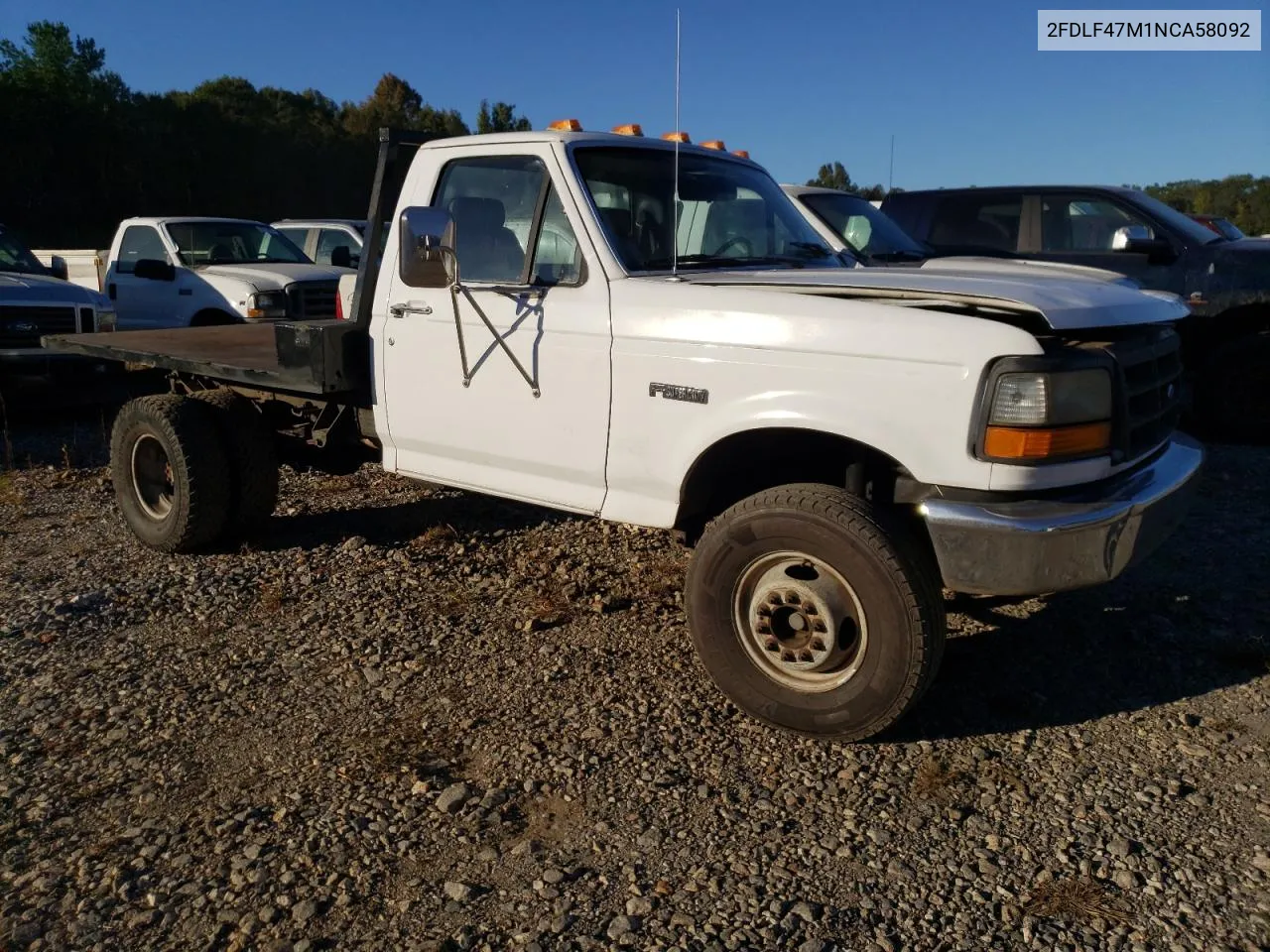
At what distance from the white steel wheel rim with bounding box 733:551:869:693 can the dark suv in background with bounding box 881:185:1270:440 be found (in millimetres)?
5508

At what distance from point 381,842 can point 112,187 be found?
34337 mm

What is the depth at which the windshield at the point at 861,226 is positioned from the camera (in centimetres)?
795

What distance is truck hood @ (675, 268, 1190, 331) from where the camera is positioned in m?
3.28

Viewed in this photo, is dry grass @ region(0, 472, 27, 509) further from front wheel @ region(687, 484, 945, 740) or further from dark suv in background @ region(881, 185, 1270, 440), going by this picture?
dark suv in background @ region(881, 185, 1270, 440)

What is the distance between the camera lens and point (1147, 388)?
11.6 ft

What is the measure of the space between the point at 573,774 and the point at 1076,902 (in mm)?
1489

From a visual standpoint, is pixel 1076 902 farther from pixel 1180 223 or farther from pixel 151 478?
pixel 1180 223

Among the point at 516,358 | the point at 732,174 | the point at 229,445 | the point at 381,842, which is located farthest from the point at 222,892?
the point at 732,174

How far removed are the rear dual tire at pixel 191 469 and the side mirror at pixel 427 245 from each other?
202 centimetres

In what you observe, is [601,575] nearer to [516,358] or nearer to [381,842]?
[516,358]

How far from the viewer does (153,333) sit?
261 inches

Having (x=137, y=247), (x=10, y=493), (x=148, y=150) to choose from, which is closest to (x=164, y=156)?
(x=148, y=150)

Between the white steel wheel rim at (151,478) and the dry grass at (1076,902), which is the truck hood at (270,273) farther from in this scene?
the dry grass at (1076,902)

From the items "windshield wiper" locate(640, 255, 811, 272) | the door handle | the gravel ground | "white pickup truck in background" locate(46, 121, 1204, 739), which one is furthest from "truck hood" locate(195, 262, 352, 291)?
"windshield wiper" locate(640, 255, 811, 272)
